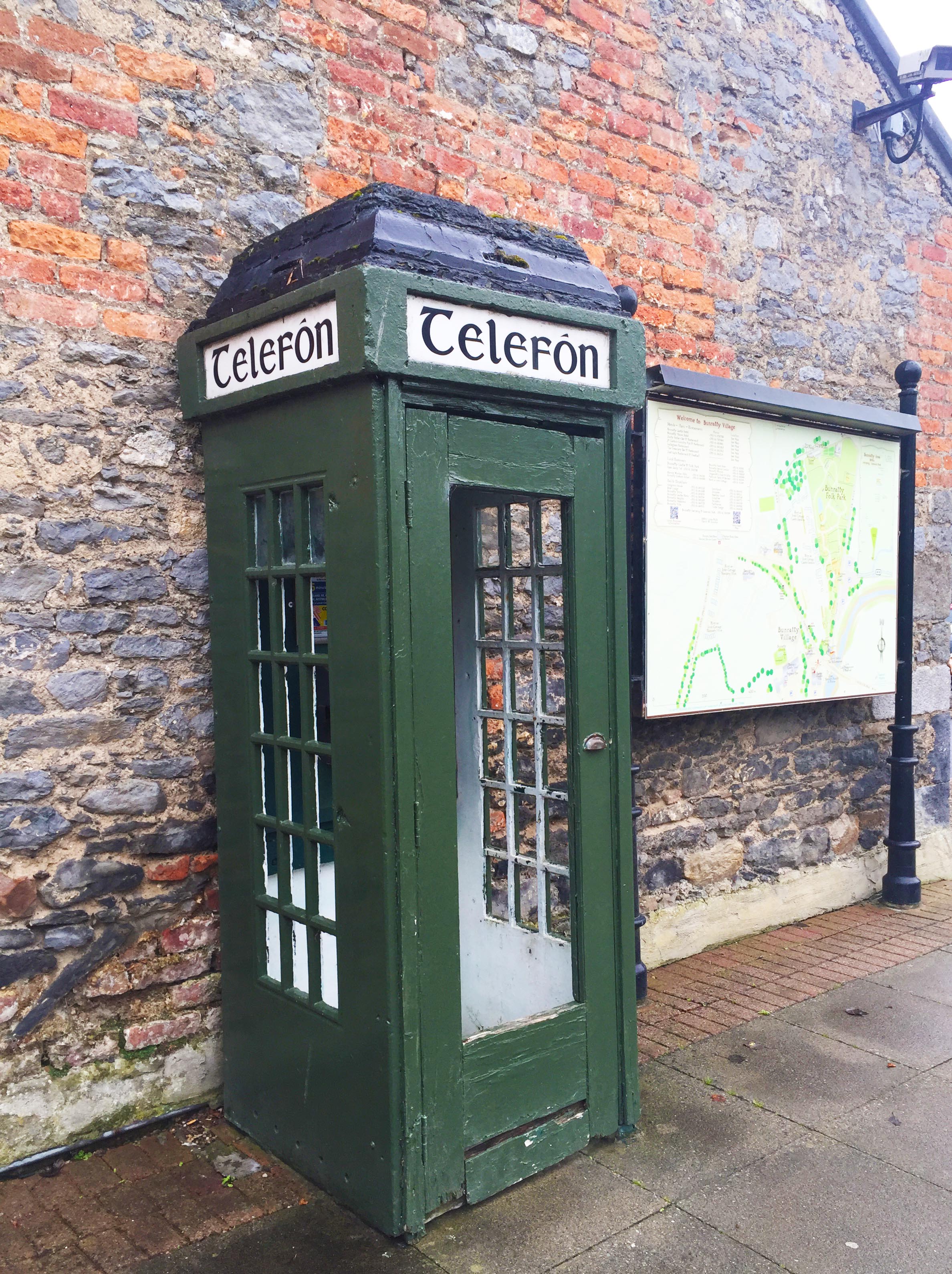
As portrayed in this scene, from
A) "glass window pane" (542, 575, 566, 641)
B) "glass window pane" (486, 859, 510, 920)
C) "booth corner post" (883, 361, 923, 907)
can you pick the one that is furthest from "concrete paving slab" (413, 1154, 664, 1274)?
"booth corner post" (883, 361, 923, 907)

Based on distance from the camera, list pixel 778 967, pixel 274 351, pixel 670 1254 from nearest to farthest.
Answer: pixel 670 1254
pixel 274 351
pixel 778 967

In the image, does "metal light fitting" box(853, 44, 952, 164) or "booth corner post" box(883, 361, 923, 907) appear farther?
"booth corner post" box(883, 361, 923, 907)

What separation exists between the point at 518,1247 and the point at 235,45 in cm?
390

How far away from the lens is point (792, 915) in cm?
563

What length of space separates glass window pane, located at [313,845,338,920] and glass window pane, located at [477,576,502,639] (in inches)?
37.7

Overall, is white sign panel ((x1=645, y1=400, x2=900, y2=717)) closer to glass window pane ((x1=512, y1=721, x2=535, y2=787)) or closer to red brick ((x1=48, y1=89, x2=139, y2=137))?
glass window pane ((x1=512, y1=721, x2=535, y2=787))

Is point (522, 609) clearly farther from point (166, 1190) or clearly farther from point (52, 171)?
point (166, 1190)

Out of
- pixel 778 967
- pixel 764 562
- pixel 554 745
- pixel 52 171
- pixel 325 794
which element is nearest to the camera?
pixel 52 171

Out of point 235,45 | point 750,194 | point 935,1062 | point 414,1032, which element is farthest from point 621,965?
point 750,194

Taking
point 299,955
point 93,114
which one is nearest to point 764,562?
point 299,955

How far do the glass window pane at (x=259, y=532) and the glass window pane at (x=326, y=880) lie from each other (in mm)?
902

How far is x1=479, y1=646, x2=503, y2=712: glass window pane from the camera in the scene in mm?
3758

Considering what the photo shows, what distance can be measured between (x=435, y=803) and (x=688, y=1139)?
59.2 inches

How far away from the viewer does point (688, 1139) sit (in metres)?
3.31
